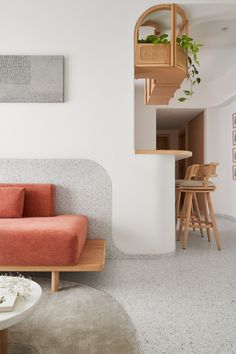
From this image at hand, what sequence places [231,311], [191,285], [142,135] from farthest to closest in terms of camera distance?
[142,135] → [191,285] → [231,311]

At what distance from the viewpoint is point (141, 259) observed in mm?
2930

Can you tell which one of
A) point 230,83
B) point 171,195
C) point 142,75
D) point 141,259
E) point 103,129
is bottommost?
point 141,259

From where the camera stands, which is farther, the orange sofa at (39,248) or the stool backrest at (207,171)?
the stool backrest at (207,171)

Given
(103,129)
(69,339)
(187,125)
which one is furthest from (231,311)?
(187,125)

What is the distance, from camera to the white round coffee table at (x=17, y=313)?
1107mm

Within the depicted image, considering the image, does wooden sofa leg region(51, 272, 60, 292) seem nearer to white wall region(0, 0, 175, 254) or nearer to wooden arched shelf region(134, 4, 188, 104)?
white wall region(0, 0, 175, 254)

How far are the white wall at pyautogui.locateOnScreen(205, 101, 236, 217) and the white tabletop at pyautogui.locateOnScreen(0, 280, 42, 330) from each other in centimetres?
526

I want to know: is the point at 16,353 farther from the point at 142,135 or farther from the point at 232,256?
the point at 142,135

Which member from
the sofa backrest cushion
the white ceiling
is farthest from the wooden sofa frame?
the white ceiling

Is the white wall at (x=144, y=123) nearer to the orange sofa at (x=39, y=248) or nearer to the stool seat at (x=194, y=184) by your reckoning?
the stool seat at (x=194, y=184)

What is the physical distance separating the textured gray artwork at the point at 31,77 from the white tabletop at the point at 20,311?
2.13 metres

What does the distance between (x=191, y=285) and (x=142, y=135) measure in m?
4.40

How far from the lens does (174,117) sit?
7465 mm

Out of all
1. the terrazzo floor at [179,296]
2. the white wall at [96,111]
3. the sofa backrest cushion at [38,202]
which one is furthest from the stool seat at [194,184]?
the sofa backrest cushion at [38,202]
